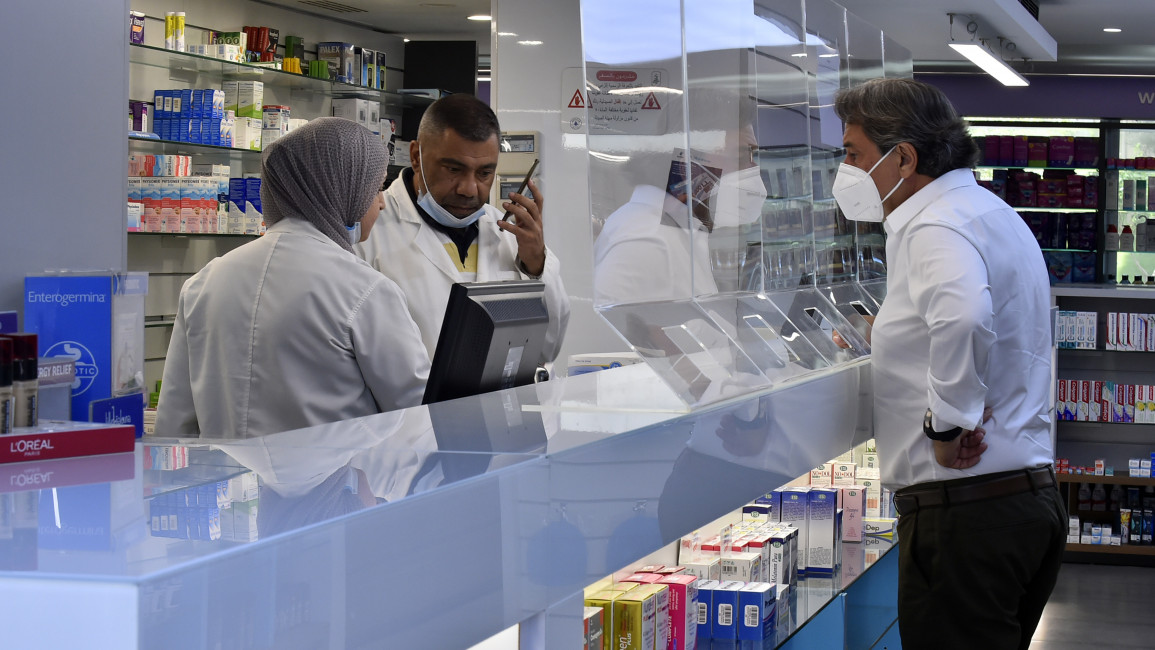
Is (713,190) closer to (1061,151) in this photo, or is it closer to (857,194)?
(857,194)

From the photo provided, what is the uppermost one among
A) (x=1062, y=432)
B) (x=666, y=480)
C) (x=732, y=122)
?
(x=732, y=122)

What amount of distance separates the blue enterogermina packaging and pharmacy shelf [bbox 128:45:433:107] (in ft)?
11.9

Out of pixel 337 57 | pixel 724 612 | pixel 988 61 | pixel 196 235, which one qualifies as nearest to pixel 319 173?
pixel 724 612

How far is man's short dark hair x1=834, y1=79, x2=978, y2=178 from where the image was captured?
2719 mm

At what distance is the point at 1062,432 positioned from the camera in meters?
8.05

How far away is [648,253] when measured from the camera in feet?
6.84

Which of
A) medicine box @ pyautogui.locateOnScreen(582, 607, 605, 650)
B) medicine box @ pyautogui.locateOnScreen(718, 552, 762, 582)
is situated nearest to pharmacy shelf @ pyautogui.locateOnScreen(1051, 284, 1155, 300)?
medicine box @ pyautogui.locateOnScreen(718, 552, 762, 582)

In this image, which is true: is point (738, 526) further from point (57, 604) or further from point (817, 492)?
point (57, 604)

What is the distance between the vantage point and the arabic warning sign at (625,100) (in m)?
2.01

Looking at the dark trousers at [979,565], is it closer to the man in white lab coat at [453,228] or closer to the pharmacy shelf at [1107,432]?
the man in white lab coat at [453,228]

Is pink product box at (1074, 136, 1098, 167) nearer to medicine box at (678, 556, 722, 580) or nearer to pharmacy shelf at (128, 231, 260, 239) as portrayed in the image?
pharmacy shelf at (128, 231, 260, 239)

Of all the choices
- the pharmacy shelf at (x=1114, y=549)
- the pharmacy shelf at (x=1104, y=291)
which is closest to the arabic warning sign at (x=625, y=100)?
the pharmacy shelf at (x=1104, y=291)

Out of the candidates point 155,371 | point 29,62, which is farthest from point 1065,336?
point 29,62

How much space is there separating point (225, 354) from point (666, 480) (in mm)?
1122
